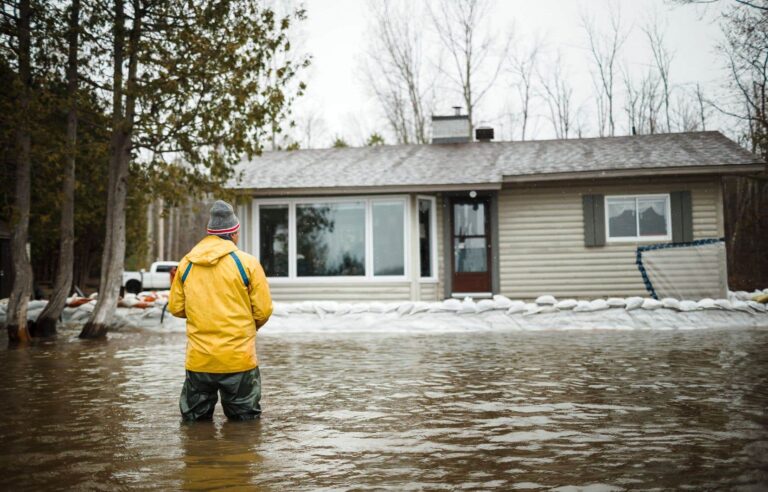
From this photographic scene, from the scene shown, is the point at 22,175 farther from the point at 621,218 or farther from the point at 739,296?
the point at 739,296

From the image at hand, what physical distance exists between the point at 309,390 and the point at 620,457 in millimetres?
3219

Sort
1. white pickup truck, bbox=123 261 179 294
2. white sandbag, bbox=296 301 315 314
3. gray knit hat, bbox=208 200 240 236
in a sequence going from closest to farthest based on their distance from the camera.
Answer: gray knit hat, bbox=208 200 240 236
white sandbag, bbox=296 301 315 314
white pickup truck, bbox=123 261 179 294

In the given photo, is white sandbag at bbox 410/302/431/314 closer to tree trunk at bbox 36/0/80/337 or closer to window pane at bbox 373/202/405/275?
window pane at bbox 373/202/405/275

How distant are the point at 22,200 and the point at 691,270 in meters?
12.0

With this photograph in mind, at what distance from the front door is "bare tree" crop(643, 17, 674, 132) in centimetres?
1661

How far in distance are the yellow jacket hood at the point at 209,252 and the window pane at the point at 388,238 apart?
10.5m

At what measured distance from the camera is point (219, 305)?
4777 mm

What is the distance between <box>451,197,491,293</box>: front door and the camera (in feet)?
51.8

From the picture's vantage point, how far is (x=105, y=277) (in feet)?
39.4

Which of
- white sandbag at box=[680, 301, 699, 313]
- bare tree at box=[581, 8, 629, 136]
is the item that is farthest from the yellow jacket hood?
bare tree at box=[581, 8, 629, 136]

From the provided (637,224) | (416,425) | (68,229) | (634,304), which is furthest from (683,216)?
(68,229)

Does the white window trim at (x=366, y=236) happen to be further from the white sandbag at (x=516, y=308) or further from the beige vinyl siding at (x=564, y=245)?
the white sandbag at (x=516, y=308)

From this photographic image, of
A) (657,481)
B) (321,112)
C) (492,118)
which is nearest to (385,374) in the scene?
(657,481)

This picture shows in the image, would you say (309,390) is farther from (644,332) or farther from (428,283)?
(428,283)
